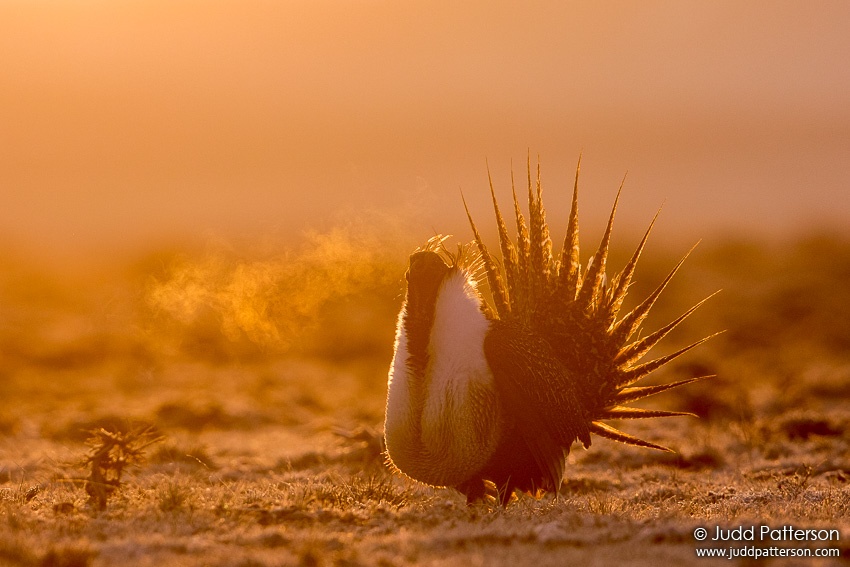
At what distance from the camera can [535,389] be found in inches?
207

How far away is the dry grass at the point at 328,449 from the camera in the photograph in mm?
4516

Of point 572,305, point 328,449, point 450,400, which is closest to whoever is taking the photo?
point 450,400

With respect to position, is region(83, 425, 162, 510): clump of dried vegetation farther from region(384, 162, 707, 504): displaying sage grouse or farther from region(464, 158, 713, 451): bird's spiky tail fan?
region(464, 158, 713, 451): bird's spiky tail fan

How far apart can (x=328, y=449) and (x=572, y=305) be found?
2.64 m

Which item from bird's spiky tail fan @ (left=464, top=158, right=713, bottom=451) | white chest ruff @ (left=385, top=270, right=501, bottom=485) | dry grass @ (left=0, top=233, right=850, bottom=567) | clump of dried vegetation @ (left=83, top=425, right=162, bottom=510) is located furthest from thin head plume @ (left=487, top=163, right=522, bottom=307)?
clump of dried vegetation @ (left=83, top=425, right=162, bottom=510)

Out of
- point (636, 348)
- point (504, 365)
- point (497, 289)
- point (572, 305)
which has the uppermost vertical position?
point (497, 289)

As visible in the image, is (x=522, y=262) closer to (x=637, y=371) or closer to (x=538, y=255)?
(x=538, y=255)

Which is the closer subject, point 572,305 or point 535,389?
point 535,389

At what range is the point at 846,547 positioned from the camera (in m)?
4.32

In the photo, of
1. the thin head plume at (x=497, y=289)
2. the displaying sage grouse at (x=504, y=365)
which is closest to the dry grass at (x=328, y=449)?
the displaying sage grouse at (x=504, y=365)

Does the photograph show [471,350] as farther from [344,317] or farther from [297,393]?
[344,317]

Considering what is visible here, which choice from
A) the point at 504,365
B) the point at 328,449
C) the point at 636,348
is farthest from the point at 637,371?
the point at 328,449

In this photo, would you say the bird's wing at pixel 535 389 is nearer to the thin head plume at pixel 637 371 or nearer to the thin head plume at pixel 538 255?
the thin head plume at pixel 538 255

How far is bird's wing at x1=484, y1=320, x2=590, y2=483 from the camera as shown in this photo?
16.9 ft
